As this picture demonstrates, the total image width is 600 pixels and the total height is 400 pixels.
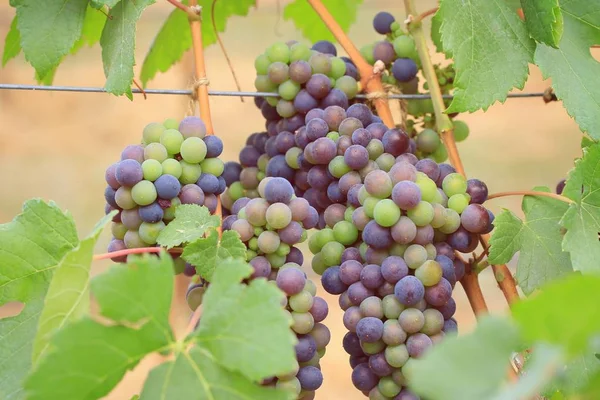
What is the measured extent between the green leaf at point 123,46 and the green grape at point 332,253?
0.25 meters

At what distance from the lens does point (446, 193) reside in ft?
2.34

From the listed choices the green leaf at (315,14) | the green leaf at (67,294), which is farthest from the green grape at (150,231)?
the green leaf at (315,14)

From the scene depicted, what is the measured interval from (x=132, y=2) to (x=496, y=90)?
0.36 meters

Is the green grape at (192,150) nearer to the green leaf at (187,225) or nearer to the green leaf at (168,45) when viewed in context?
the green leaf at (187,225)

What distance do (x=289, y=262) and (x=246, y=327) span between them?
17cm

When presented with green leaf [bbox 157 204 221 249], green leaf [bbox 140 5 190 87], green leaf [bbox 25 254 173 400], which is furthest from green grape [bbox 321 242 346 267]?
green leaf [bbox 140 5 190 87]

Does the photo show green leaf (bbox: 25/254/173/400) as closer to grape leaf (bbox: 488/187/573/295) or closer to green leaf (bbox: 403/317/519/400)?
green leaf (bbox: 403/317/519/400)

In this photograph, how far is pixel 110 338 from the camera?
49 centimetres

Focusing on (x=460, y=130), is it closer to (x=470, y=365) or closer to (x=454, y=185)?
(x=454, y=185)

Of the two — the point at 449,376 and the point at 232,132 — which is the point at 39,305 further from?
the point at 232,132

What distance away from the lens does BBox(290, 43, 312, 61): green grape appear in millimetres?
805

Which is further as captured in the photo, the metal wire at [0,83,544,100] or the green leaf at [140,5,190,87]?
the green leaf at [140,5,190,87]

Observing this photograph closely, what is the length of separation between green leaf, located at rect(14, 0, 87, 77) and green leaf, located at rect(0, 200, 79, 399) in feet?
0.67

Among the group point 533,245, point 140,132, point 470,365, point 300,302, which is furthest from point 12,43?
point 140,132
